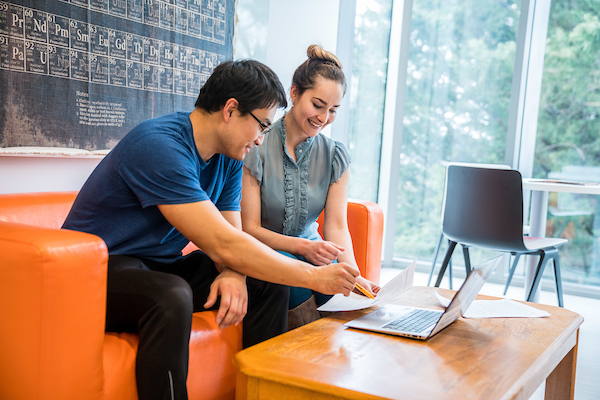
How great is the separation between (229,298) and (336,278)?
27 cm

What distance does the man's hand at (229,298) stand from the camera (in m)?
1.26

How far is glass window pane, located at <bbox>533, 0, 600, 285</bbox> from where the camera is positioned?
11.8 feet

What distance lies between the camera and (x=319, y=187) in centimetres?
191

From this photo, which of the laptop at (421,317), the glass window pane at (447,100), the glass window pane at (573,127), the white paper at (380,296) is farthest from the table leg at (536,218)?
the white paper at (380,296)

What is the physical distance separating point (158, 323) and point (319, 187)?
37.4 inches

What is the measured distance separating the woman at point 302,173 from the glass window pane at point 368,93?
7.16 ft

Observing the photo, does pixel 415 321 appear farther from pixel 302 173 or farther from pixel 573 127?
pixel 573 127

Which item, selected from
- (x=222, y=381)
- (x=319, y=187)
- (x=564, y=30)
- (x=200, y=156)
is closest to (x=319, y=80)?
(x=319, y=187)

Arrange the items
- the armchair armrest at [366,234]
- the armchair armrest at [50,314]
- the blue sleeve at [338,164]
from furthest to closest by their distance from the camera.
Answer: the armchair armrest at [366,234] < the blue sleeve at [338,164] < the armchair armrest at [50,314]

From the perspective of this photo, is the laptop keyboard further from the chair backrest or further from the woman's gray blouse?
the chair backrest

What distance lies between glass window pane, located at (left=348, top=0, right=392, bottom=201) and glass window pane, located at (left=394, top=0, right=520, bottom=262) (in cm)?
22

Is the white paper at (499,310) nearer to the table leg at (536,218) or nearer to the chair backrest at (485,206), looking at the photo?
the chair backrest at (485,206)

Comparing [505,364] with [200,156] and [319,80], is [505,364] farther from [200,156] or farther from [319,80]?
[319,80]

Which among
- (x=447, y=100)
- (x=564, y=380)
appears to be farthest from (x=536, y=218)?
(x=564, y=380)
